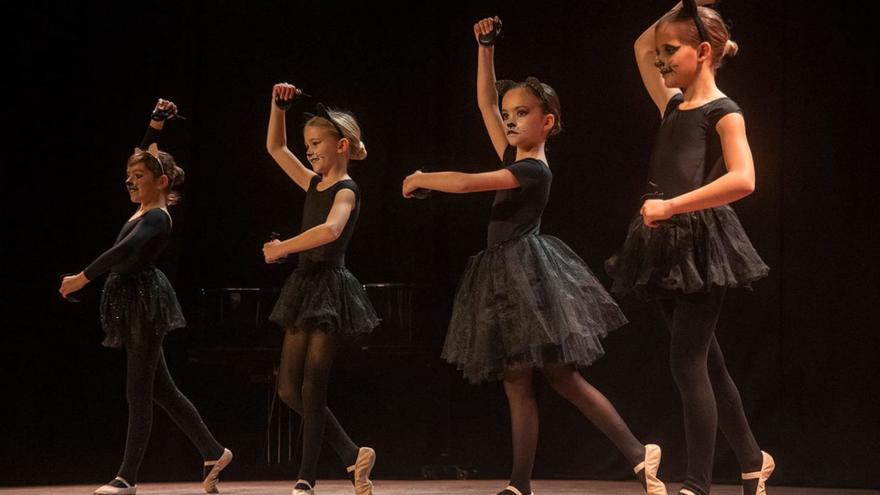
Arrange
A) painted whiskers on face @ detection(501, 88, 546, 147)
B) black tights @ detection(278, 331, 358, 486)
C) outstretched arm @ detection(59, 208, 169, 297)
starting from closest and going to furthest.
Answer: painted whiskers on face @ detection(501, 88, 546, 147) → black tights @ detection(278, 331, 358, 486) → outstretched arm @ detection(59, 208, 169, 297)

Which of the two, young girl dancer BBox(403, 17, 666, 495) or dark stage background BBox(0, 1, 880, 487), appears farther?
dark stage background BBox(0, 1, 880, 487)

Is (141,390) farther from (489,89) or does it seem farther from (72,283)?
(489,89)

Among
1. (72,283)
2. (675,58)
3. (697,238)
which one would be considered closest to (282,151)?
(72,283)

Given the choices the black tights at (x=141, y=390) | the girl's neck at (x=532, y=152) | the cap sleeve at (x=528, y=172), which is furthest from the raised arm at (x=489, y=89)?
the black tights at (x=141, y=390)

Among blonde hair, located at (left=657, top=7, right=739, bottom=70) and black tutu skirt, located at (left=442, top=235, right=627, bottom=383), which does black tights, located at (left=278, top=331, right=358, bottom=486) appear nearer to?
black tutu skirt, located at (left=442, top=235, right=627, bottom=383)

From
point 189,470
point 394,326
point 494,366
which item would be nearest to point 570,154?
point 394,326

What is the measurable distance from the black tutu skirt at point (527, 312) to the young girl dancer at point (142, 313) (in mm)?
1385

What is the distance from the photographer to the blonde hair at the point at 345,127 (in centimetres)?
399

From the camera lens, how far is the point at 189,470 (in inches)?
197

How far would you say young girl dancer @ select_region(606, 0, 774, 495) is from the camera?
2.88 meters

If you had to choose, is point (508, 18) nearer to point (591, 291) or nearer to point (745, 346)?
point (745, 346)

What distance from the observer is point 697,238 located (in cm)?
295

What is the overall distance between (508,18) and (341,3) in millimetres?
848

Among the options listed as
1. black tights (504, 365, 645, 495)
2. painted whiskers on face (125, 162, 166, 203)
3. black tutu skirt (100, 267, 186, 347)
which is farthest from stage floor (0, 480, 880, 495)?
painted whiskers on face (125, 162, 166, 203)
